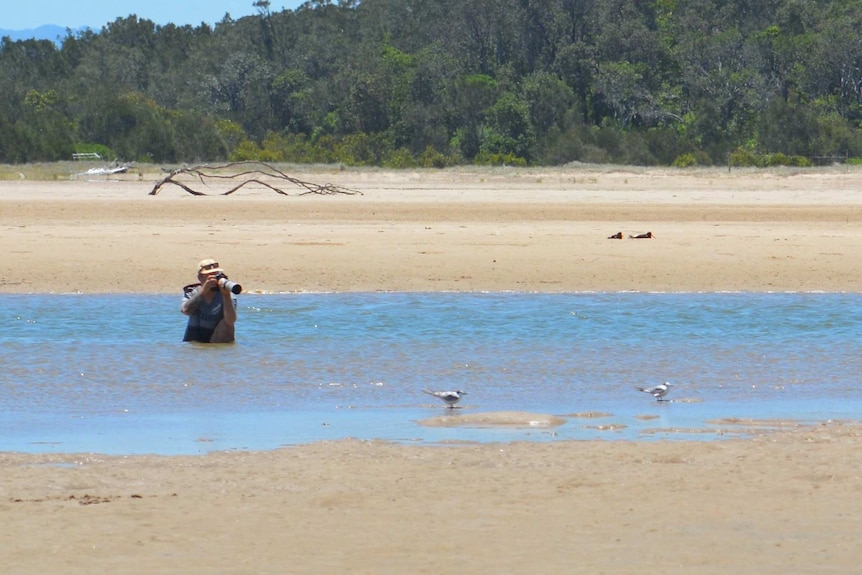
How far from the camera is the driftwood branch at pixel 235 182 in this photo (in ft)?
91.6

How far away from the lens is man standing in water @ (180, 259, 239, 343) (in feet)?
34.4

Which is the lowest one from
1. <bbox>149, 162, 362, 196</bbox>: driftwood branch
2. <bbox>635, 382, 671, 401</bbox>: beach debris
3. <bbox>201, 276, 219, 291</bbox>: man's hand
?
<bbox>635, 382, 671, 401</bbox>: beach debris

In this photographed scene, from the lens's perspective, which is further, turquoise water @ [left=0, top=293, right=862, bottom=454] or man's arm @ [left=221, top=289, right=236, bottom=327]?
man's arm @ [left=221, top=289, right=236, bottom=327]

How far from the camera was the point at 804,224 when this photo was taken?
Result: 20.2 metres

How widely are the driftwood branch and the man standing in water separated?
53.8 feet

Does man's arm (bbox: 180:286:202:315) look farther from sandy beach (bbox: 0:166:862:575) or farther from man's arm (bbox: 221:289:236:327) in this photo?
sandy beach (bbox: 0:166:862:575)

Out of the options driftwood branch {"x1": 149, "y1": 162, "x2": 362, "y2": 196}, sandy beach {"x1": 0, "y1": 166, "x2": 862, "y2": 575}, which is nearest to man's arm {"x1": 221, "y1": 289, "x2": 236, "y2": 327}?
sandy beach {"x1": 0, "y1": 166, "x2": 862, "y2": 575}

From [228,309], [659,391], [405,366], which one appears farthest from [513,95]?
[659,391]

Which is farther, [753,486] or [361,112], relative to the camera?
[361,112]

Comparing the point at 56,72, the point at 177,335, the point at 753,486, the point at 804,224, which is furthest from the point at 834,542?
the point at 56,72

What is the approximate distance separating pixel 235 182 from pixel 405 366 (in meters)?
22.6

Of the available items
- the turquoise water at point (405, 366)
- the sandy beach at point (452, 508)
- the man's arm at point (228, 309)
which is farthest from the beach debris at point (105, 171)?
the sandy beach at point (452, 508)

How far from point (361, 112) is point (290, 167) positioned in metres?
16.2

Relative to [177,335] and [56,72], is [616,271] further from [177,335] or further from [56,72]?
[56,72]
